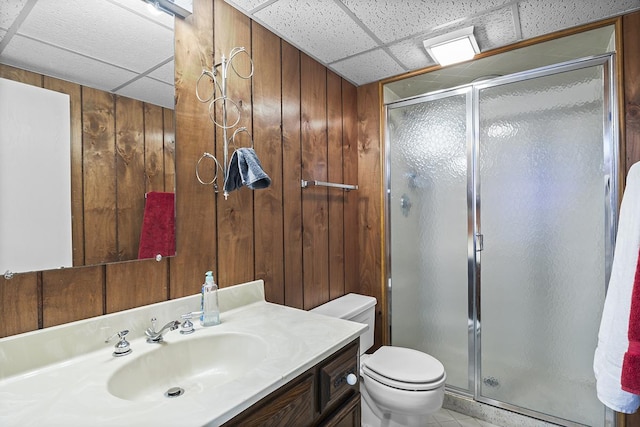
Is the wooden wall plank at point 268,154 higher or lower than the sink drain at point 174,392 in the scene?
higher

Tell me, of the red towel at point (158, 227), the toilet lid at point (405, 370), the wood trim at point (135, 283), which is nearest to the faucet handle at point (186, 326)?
the wood trim at point (135, 283)

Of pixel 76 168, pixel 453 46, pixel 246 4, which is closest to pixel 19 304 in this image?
pixel 76 168

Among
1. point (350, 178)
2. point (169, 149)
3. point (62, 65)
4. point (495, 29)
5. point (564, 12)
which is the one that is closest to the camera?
point (62, 65)

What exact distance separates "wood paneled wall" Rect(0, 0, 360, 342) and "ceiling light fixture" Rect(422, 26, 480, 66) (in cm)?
64

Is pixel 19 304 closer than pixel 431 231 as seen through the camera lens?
Yes

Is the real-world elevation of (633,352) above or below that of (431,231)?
below

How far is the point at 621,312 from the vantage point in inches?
48.6

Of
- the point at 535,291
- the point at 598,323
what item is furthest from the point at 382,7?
the point at 598,323

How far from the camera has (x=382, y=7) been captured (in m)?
1.47

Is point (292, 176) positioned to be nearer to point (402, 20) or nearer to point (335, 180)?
point (335, 180)

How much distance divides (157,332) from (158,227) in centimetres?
36

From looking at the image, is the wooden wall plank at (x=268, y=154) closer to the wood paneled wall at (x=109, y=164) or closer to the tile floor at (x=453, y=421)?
the wood paneled wall at (x=109, y=164)

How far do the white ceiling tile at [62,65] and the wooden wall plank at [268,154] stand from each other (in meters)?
0.62

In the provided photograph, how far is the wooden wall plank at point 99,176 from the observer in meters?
0.95
